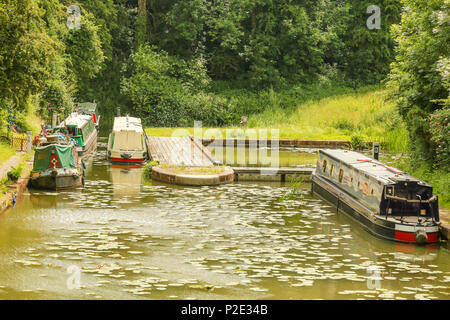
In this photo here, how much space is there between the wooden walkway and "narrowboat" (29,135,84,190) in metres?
4.57

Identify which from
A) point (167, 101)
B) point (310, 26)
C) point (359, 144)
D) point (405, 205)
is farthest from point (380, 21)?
point (405, 205)

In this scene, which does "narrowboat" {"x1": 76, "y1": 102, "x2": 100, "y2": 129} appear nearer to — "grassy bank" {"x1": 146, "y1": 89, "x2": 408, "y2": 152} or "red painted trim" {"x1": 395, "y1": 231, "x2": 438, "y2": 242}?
"grassy bank" {"x1": 146, "y1": 89, "x2": 408, "y2": 152}

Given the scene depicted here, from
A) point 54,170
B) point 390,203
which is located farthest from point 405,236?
point 54,170

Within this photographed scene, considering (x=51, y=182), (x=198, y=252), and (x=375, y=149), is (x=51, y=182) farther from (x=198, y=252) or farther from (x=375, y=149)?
(x=375, y=149)

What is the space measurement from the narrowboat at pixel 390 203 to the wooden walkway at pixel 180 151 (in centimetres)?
839

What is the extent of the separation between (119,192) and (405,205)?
10.1 metres

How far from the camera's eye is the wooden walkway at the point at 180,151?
27.9 meters

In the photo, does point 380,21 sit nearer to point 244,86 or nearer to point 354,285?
point 244,86

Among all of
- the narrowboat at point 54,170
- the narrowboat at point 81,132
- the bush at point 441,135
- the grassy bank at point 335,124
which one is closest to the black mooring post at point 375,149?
the bush at point 441,135

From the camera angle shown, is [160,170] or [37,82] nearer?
[37,82]

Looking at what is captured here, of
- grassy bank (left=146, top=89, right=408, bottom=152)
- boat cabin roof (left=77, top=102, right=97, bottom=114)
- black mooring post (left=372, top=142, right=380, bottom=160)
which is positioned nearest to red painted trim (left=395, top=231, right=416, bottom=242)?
black mooring post (left=372, top=142, right=380, bottom=160)

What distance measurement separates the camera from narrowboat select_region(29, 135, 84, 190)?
22422 mm
